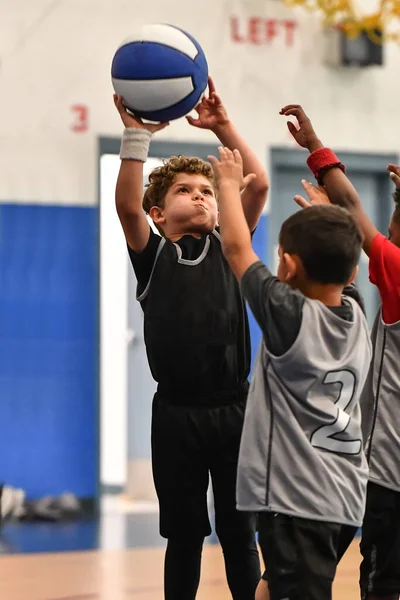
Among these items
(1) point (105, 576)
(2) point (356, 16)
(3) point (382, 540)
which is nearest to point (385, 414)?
(3) point (382, 540)

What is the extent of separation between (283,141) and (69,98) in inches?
55.0

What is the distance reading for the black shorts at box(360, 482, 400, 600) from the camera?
2.89 meters

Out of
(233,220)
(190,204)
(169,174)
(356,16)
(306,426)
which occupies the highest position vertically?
(356,16)

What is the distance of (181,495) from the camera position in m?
2.93

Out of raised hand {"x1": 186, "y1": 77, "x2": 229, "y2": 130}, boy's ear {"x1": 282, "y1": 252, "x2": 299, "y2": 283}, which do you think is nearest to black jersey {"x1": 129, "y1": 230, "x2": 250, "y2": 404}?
raised hand {"x1": 186, "y1": 77, "x2": 229, "y2": 130}

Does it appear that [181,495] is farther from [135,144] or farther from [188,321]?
[135,144]

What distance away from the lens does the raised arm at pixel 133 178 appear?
9.21 feet

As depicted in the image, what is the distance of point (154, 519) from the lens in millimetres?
6047

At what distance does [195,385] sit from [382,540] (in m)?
0.67

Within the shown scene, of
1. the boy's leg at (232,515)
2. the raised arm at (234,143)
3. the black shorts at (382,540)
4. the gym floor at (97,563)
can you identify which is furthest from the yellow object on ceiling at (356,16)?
the black shorts at (382,540)

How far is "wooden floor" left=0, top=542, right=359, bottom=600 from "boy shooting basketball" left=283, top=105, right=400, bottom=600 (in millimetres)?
1083

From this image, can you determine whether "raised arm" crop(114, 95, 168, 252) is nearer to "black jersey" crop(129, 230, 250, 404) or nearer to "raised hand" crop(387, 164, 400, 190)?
"black jersey" crop(129, 230, 250, 404)

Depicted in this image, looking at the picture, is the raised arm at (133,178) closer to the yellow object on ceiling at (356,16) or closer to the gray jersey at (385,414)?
the gray jersey at (385,414)

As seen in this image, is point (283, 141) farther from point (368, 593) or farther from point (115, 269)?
point (368, 593)
